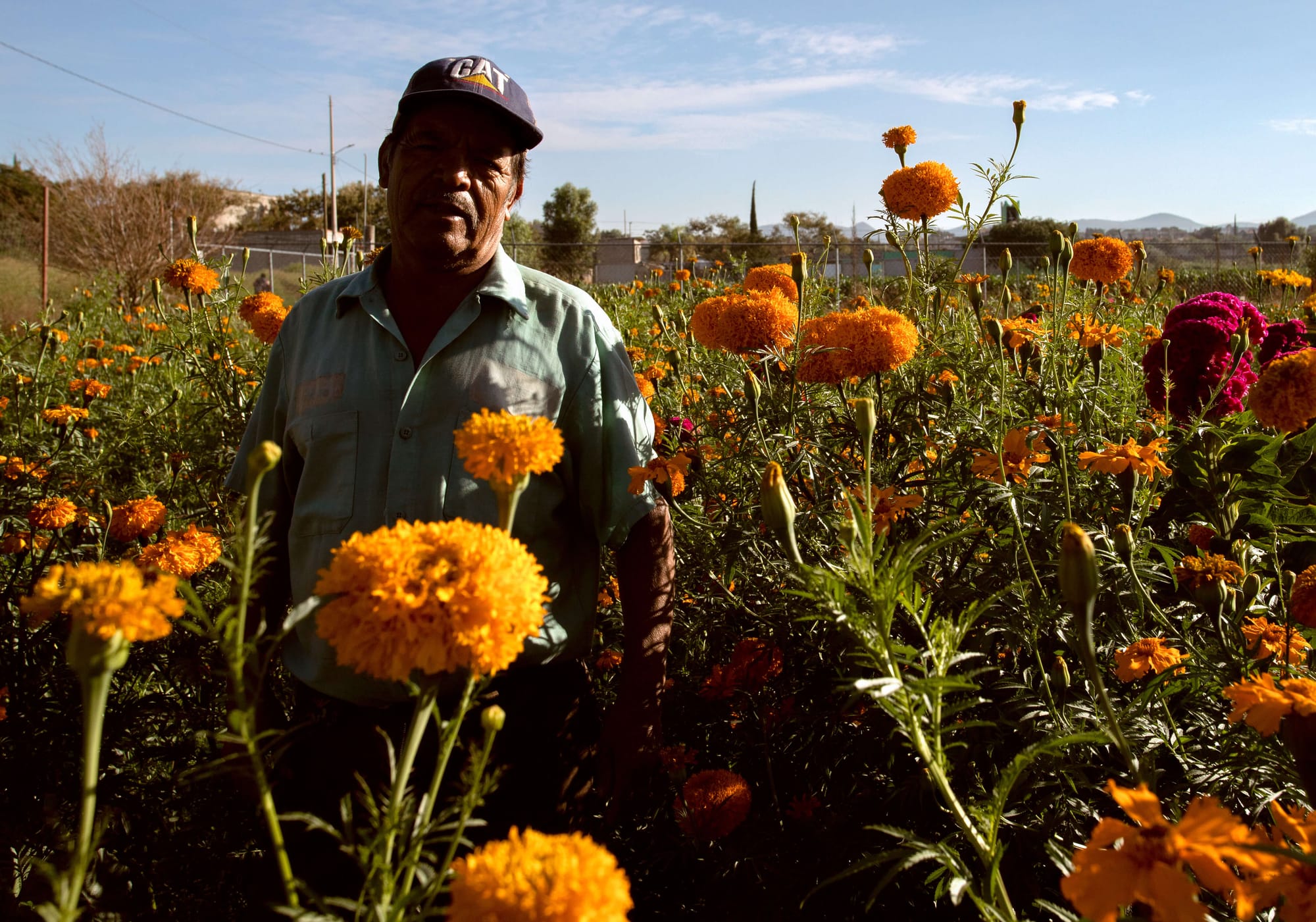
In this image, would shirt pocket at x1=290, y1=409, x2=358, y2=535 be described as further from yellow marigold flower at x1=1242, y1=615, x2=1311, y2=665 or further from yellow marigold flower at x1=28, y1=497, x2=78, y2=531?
yellow marigold flower at x1=1242, y1=615, x2=1311, y2=665

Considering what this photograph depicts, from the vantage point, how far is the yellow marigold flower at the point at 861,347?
189 centimetres

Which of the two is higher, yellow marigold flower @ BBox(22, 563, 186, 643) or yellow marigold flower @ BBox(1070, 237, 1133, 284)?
yellow marigold flower @ BBox(1070, 237, 1133, 284)

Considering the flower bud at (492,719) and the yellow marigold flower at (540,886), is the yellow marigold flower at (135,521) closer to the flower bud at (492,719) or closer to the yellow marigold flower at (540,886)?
the flower bud at (492,719)

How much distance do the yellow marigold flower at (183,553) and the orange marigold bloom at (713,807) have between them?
1.07m

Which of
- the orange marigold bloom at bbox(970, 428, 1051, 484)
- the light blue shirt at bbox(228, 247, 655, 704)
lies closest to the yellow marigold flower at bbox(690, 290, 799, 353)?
the light blue shirt at bbox(228, 247, 655, 704)

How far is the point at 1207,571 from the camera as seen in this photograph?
4.66 ft

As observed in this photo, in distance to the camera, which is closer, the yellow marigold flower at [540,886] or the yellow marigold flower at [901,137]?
the yellow marigold flower at [540,886]

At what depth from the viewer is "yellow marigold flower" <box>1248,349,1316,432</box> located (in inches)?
55.4

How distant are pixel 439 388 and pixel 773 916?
1134 mm

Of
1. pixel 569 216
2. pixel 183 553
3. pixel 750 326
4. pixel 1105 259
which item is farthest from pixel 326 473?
pixel 569 216

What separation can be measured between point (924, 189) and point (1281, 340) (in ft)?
3.33

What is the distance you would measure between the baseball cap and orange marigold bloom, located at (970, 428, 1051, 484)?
1.16 meters

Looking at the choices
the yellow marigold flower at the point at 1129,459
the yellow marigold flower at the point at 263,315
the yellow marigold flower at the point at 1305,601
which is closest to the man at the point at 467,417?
the yellow marigold flower at the point at 1129,459

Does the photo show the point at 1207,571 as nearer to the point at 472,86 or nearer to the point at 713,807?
the point at 713,807
